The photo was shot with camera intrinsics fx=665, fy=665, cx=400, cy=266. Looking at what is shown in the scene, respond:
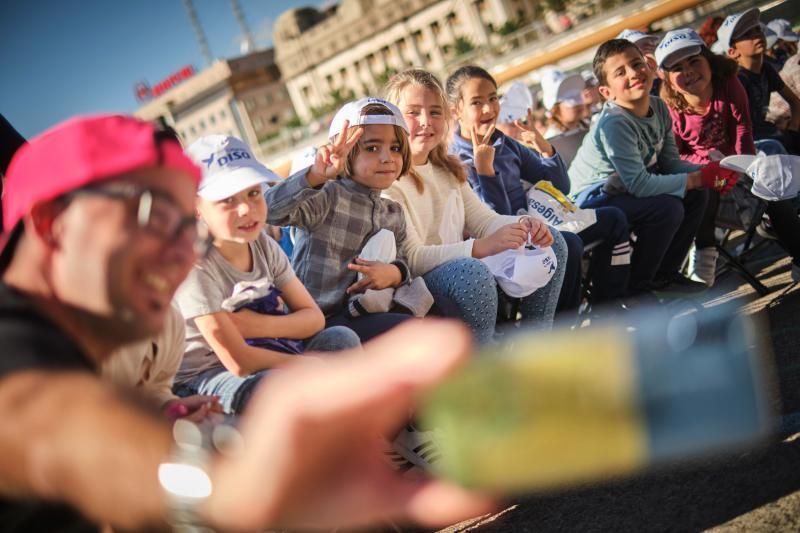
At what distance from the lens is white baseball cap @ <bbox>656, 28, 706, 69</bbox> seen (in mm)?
4637

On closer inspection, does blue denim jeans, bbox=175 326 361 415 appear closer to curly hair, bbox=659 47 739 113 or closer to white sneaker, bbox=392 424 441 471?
white sneaker, bbox=392 424 441 471

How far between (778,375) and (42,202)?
289cm

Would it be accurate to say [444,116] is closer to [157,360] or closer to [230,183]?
[230,183]

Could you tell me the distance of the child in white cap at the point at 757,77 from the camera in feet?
18.0

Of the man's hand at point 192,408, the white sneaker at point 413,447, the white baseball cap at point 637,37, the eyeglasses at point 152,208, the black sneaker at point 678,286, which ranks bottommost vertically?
the black sneaker at point 678,286

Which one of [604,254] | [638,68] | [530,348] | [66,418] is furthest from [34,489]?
[638,68]

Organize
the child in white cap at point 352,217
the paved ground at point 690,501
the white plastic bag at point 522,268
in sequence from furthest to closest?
the white plastic bag at point 522,268
the child in white cap at point 352,217
the paved ground at point 690,501

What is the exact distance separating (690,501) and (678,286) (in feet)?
8.34

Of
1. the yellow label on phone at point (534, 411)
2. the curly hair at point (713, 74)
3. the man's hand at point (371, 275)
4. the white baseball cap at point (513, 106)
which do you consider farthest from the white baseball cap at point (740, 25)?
the yellow label on phone at point (534, 411)

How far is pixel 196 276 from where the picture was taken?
2197 millimetres

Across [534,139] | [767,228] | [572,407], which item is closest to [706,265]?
[767,228]

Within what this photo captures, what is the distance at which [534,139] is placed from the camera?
4.73 meters

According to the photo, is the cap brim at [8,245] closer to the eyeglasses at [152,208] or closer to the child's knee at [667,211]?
the eyeglasses at [152,208]

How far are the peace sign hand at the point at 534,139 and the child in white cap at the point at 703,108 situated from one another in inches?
39.7
